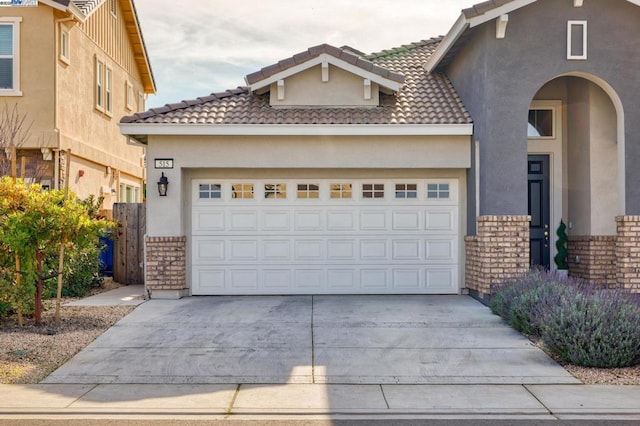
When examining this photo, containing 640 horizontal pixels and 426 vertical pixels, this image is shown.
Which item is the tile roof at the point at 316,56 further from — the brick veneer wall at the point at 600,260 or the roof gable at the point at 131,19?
the roof gable at the point at 131,19

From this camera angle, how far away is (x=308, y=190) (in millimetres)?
13719

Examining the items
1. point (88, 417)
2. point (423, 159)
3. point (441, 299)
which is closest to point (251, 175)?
point (423, 159)

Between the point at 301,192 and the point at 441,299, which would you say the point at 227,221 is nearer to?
the point at 301,192

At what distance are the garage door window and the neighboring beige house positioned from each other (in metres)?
6.27

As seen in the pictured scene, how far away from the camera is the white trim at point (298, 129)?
1294cm

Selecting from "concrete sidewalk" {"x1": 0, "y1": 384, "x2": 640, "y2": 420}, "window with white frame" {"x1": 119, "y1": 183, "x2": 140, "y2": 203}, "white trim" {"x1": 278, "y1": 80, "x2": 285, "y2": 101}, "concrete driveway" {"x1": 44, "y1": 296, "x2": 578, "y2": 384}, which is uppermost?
"white trim" {"x1": 278, "y1": 80, "x2": 285, "y2": 101}

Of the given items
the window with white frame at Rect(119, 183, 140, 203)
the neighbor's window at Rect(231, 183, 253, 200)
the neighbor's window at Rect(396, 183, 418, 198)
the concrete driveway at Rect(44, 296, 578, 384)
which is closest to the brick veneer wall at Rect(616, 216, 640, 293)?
the concrete driveway at Rect(44, 296, 578, 384)

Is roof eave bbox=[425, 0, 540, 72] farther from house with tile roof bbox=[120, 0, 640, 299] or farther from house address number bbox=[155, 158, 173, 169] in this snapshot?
house address number bbox=[155, 158, 173, 169]

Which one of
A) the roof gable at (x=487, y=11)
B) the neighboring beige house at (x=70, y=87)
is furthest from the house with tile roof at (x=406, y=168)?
the neighboring beige house at (x=70, y=87)

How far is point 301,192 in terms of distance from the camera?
1372cm

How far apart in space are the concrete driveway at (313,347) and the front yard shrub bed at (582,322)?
0.29m

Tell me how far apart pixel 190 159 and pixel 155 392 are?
6.73 m

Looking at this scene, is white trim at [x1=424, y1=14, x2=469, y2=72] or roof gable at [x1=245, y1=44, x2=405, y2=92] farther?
roof gable at [x1=245, y1=44, x2=405, y2=92]

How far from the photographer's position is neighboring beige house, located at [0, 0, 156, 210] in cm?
1609
